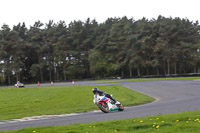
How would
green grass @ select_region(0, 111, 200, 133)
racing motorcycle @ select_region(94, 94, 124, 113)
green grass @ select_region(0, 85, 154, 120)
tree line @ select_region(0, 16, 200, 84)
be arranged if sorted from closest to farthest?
green grass @ select_region(0, 111, 200, 133), racing motorcycle @ select_region(94, 94, 124, 113), green grass @ select_region(0, 85, 154, 120), tree line @ select_region(0, 16, 200, 84)

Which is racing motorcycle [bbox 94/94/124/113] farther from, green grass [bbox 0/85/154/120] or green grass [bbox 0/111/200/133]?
green grass [bbox 0/111/200/133]

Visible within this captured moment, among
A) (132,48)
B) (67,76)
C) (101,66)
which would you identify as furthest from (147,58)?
(67,76)

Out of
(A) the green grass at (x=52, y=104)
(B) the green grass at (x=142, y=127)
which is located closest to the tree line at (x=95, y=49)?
(A) the green grass at (x=52, y=104)

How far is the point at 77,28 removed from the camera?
8600 centimetres

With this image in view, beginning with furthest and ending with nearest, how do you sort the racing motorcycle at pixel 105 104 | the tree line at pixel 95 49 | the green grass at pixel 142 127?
the tree line at pixel 95 49 < the racing motorcycle at pixel 105 104 < the green grass at pixel 142 127

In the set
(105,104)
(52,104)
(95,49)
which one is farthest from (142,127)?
(95,49)

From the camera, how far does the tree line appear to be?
255 feet

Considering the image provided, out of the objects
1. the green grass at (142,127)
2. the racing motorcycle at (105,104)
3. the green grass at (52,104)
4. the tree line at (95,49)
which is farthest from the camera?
the tree line at (95,49)

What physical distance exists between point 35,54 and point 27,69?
566 cm

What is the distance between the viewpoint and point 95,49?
82.1 metres

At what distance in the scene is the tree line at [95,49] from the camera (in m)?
77.8

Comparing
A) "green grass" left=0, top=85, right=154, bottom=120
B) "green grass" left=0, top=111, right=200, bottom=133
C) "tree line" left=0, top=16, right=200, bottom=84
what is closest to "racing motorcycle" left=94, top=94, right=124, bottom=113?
"green grass" left=0, top=85, right=154, bottom=120

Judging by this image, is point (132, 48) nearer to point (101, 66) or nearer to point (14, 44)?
point (101, 66)

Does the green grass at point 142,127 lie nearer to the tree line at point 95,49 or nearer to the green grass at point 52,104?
the green grass at point 52,104
